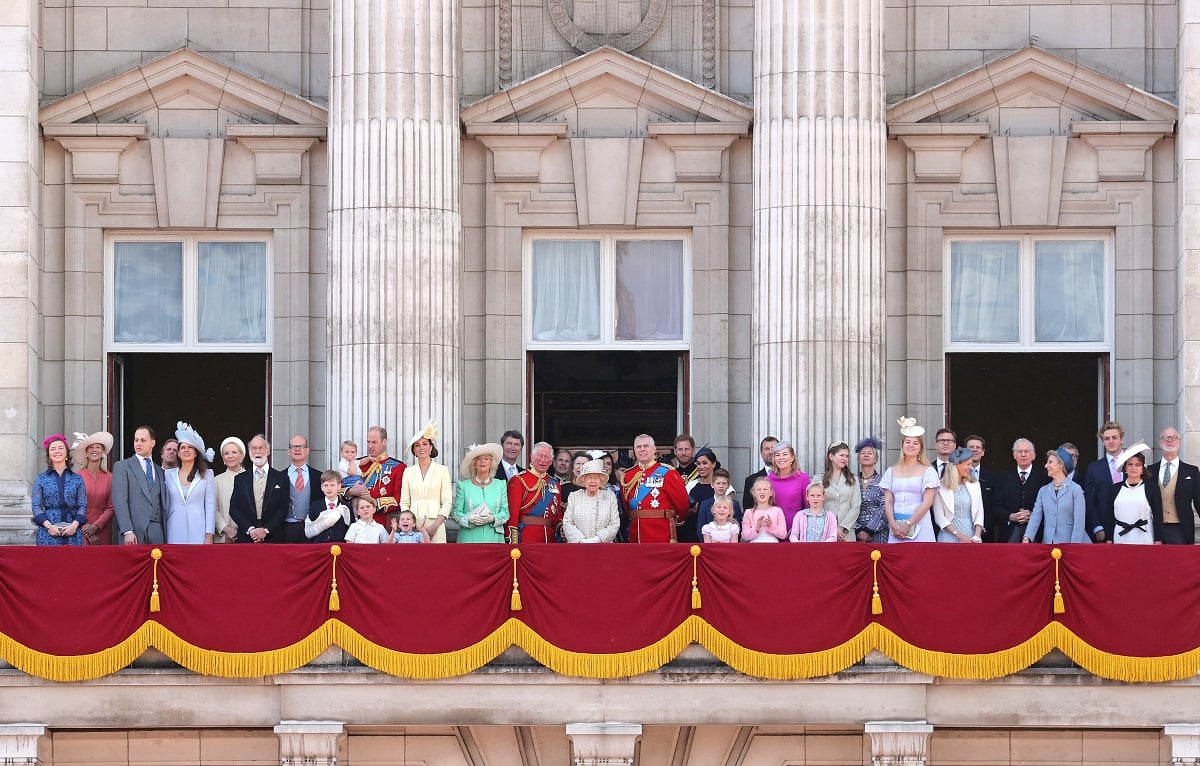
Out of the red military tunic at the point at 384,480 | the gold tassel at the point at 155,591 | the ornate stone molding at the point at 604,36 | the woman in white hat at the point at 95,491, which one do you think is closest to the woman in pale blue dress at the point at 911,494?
the red military tunic at the point at 384,480

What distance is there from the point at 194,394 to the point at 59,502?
215 inches

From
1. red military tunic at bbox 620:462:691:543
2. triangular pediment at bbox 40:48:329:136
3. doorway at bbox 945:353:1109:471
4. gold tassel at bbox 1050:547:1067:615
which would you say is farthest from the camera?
doorway at bbox 945:353:1109:471

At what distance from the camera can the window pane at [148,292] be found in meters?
32.0

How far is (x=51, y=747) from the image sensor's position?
26359mm

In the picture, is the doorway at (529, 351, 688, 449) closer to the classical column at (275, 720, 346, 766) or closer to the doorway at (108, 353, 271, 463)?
the doorway at (108, 353, 271, 463)

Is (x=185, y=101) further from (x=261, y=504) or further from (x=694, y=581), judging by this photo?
(x=694, y=581)

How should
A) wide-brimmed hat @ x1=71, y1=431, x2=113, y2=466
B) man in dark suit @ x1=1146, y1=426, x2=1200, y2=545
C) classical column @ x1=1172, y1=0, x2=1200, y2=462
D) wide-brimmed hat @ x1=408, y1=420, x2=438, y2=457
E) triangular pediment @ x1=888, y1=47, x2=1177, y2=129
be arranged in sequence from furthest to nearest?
triangular pediment @ x1=888, y1=47, x2=1177, y2=129
classical column @ x1=1172, y1=0, x2=1200, y2=462
wide-brimmed hat @ x1=71, y1=431, x2=113, y2=466
wide-brimmed hat @ x1=408, y1=420, x2=438, y2=457
man in dark suit @ x1=1146, y1=426, x2=1200, y2=545

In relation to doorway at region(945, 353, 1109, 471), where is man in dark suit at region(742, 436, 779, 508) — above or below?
below

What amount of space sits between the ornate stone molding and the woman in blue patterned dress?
9235 mm

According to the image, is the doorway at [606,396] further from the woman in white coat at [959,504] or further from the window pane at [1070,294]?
the woman in white coat at [959,504]

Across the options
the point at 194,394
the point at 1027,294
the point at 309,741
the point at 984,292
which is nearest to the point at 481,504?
the point at 309,741

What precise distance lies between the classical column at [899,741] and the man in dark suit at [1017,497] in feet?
9.03

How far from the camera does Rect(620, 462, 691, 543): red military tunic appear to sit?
88.2 feet

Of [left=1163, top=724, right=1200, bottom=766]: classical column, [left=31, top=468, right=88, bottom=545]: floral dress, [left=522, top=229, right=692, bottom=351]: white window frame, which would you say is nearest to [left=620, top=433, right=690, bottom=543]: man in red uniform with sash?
[left=522, top=229, right=692, bottom=351]: white window frame
